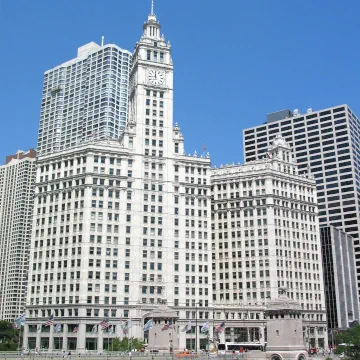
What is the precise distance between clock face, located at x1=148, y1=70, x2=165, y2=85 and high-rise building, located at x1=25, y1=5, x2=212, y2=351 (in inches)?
13.8

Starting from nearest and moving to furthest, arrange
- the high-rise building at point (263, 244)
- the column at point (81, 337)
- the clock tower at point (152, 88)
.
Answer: the column at point (81, 337) < the clock tower at point (152, 88) < the high-rise building at point (263, 244)

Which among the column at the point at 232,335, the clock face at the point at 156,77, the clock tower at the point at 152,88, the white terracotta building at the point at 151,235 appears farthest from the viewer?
the clock face at the point at 156,77

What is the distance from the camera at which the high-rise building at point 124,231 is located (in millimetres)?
142375

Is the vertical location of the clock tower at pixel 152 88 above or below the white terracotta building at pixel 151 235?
above

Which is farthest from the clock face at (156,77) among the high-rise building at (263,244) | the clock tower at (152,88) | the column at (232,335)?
the column at (232,335)

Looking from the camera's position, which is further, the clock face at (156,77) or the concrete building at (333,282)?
the concrete building at (333,282)

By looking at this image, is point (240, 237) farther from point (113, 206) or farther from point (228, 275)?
point (113, 206)

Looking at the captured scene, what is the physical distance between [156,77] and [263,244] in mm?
60285

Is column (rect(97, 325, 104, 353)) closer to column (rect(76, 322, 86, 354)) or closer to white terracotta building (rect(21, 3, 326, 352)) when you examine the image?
white terracotta building (rect(21, 3, 326, 352))

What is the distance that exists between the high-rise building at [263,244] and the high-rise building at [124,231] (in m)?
13.4

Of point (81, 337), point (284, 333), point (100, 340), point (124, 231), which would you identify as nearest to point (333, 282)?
point (124, 231)

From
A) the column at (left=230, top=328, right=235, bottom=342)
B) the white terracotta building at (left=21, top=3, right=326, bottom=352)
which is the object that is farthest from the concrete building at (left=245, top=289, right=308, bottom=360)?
the column at (left=230, top=328, right=235, bottom=342)

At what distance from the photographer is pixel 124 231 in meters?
149

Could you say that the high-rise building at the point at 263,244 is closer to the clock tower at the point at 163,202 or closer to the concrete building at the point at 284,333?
the clock tower at the point at 163,202
